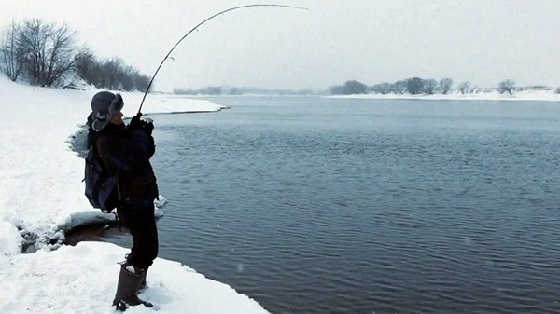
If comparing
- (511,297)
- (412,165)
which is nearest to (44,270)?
(511,297)

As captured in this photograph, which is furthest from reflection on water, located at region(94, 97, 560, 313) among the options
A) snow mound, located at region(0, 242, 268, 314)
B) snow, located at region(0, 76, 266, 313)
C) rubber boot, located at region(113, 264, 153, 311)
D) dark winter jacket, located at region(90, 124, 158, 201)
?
dark winter jacket, located at region(90, 124, 158, 201)

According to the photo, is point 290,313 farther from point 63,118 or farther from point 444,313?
point 63,118

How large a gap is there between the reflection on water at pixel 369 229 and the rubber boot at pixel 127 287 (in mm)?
3739

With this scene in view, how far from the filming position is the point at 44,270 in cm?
746

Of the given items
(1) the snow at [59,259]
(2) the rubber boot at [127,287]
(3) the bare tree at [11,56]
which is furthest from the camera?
(3) the bare tree at [11,56]

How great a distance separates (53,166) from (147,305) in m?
16.0

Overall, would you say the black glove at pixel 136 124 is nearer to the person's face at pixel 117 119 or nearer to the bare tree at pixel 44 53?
the person's face at pixel 117 119

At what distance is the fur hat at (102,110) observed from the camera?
19.2 feet

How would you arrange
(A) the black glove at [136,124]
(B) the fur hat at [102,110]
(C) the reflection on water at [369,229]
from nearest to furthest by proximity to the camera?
1. (B) the fur hat at [102,110]
2. (A) the black glove at [136,124]
3. (C) the reflection on water at [369,229]

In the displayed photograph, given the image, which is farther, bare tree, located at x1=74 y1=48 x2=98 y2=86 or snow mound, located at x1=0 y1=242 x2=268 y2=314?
bare tree, located at x1=74 y1=48 x2=98 y2=86

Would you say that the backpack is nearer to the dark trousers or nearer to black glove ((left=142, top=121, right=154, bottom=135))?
the dark trousers

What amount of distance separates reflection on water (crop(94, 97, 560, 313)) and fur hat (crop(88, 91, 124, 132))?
5.24m

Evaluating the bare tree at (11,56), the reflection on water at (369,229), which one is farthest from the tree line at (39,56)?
the reflection on water at (369,229)

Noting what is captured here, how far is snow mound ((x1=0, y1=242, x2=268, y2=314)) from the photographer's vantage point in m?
6.41
